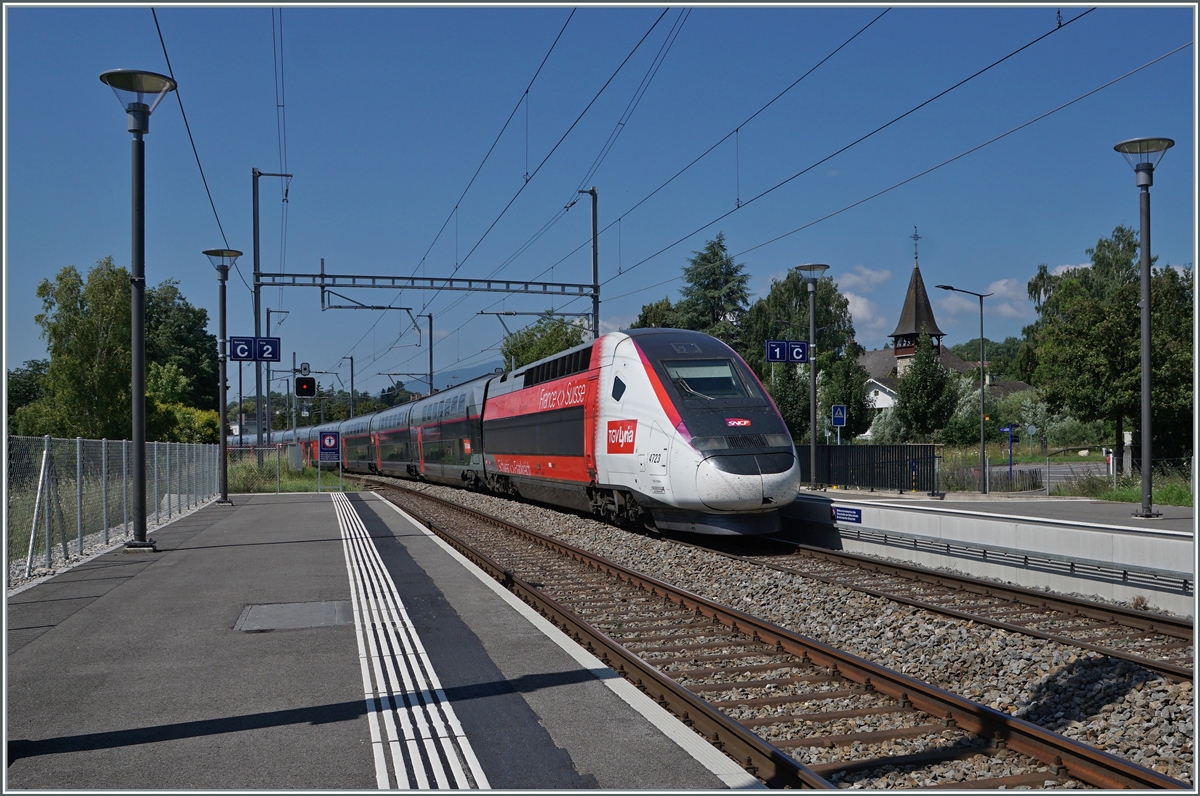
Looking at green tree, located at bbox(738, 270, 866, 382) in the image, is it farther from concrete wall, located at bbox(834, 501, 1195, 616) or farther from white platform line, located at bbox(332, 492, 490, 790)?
white platform line, located at bbox(332, 492, 490, 790)

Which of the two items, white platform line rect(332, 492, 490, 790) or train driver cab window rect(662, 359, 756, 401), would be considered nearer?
white platform line rect(332, 492, 490, 790)

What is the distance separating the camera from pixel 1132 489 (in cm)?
2519

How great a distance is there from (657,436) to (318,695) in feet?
29.1

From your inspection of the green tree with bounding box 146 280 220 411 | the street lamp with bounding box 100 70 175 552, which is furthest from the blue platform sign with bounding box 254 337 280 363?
the green tree with bounding box 146 280 220 411

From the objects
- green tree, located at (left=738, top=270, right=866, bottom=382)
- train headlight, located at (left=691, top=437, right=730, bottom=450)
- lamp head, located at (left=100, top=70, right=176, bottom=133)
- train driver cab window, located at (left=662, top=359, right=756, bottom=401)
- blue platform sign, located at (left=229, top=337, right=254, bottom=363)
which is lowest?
train headlight, located at (left=691, top=437, right=730, bottom=450)

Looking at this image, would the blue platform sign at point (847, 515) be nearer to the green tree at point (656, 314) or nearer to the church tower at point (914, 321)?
the green tree at point (656, 314)

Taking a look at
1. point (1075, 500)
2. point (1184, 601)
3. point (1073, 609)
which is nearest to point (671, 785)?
point (1073, 609)

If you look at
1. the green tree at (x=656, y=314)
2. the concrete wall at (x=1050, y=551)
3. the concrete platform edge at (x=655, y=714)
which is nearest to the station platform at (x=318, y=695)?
the concrete platform edge at (x=655, y=714)

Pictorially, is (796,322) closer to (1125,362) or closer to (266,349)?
(1125,362)

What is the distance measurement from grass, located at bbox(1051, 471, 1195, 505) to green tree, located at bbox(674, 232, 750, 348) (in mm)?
37313

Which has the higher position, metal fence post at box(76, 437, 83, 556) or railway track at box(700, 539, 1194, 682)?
metal fence post at box(76, 437, 83, 556)

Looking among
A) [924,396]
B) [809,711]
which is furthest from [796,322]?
[809,711]

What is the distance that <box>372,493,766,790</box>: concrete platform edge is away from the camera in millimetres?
4914

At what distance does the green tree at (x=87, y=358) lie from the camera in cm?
3778
